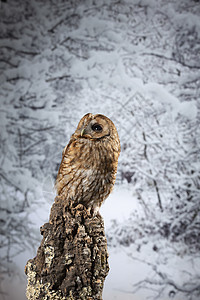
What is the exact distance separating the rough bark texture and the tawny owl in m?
0.05

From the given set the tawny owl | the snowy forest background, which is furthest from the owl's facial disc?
the snowy forest background

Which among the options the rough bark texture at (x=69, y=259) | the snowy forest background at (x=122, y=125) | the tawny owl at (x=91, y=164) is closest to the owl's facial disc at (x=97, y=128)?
the tawny owl at (x=91, y=164)

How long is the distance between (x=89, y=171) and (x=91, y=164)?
0.02 meters

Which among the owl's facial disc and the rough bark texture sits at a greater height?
the owl's facial disc

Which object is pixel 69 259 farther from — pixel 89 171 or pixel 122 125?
pixel 122 125

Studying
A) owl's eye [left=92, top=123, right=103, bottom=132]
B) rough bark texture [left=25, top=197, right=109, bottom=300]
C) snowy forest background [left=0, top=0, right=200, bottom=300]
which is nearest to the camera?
rough bark texture [left=25, top=197, right=109, bottom=300]

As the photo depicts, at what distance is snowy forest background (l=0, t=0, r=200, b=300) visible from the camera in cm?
155

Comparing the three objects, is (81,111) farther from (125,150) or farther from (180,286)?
(180,286)

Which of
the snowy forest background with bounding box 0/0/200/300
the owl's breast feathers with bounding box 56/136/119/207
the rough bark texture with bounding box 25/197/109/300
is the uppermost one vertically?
the snowy forest background with bounding box 0/0/200/300

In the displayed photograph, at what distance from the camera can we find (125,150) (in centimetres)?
161

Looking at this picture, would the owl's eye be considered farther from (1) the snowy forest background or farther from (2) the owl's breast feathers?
(1) the snowy forest background

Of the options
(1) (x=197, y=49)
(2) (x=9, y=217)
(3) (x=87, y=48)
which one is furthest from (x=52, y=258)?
(1) (x=197, y=49)

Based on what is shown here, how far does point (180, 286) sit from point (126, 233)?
0.40 m

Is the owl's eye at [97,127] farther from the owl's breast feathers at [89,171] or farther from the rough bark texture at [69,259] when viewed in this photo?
the rough bark texture at [69,259]
